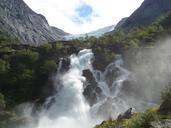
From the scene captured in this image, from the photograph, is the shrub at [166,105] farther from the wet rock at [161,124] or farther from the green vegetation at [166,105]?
the wet rock at [161,124]

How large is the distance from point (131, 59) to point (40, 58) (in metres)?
21.8

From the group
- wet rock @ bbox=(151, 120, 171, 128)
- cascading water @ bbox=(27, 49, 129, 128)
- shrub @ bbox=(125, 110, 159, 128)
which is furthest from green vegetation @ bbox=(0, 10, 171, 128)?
wet rock @ bbox=(151, 120, 171, 128)

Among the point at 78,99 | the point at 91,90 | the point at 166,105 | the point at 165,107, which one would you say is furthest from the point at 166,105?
the point at 91,90

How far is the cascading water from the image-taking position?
74.8 meters

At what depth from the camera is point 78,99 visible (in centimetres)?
8406

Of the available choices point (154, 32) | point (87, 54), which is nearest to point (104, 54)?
point (87, 54)

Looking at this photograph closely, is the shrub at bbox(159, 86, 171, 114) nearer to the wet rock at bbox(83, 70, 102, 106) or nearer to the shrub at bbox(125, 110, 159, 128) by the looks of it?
the shrub at bbox(125, 110, 159, 128)

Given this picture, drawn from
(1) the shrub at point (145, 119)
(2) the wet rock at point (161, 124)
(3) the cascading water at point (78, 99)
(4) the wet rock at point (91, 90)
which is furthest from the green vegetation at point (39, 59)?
(2) the wet rock at point (161, 124)

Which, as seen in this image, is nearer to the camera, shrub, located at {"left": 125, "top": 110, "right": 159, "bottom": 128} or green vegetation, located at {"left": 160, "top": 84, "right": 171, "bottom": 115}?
shrub, located at {"left": 125, "top": 110, "right": 159, "bottom": 128}

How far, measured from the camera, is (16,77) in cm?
9750

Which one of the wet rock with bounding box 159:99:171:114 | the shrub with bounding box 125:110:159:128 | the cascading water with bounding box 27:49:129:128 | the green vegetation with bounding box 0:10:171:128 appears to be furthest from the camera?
the green vegetation with bounding box 0:10:171:128


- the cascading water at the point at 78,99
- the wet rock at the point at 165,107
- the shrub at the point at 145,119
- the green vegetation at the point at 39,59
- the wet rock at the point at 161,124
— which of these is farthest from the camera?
the green vegetation at the point at 39,59

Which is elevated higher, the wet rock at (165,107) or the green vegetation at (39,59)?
the green vegetation at (39,59)

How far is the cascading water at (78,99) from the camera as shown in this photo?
74750 millimetres
